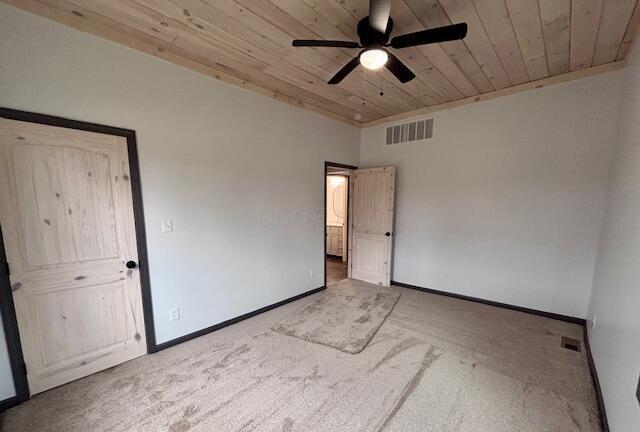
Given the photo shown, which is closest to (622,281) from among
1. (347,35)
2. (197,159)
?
(347,35)

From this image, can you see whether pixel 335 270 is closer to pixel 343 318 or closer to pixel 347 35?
pixel 343 318

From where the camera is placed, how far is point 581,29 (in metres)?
1.97

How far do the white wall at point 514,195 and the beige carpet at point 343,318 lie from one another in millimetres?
938

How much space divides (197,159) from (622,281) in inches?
142

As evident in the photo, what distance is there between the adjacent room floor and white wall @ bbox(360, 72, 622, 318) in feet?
4.22

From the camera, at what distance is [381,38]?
165 centimetres

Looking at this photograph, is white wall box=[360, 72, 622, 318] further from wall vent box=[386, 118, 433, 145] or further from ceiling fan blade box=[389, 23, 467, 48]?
ceiling fan blade box=[389, 23, 467, 48]

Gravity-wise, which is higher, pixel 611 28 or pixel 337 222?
pixel 611 28

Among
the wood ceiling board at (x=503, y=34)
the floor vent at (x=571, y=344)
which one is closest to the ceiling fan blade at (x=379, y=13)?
the wood ceiling board at (x=503, y=34)

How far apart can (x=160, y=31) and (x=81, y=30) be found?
1.81 feet

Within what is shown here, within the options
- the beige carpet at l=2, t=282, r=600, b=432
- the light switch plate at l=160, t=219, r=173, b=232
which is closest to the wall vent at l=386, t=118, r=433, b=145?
the beige carpet at l=2, t=282, r=600, b=432

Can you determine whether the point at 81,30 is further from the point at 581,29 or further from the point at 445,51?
the point at 581,29

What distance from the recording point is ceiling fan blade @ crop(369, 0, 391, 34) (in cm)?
139

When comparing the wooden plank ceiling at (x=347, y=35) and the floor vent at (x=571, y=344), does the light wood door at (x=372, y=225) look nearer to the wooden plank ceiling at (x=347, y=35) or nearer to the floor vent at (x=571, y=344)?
the wooden plank ceiling at (x=347, y=35)
